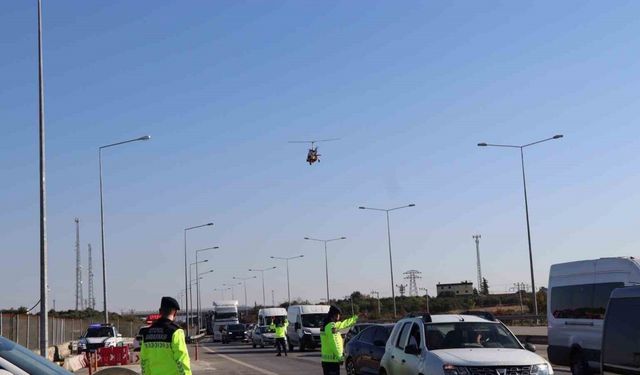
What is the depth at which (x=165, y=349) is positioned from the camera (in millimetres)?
9453

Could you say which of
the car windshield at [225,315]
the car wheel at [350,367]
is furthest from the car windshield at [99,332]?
the car windshield at [225,315]

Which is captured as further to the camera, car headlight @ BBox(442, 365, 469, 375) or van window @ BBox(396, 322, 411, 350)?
van window @ BBox(396, 322, 411, 350)

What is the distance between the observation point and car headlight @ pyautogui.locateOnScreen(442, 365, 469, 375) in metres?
12.4

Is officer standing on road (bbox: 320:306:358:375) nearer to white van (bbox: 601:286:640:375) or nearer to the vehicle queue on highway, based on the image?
the vehicle queue on highway

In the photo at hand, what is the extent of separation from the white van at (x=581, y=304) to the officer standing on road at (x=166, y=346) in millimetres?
10304

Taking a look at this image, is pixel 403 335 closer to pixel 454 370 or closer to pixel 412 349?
pixel 412 349

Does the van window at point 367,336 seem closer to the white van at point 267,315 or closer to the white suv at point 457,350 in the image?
the white suv at point 457,350

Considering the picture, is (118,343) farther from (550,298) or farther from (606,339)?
(606,339)

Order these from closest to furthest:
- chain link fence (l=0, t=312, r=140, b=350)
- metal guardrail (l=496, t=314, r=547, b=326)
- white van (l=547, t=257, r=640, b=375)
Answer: white van (l=547, t=257, r=640, b=375) → chain link fence (l=0, t=312, r=140, b=350) → metal guardrail (l=496, t=314, r=547, b=326)

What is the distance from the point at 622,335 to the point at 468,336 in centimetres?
497

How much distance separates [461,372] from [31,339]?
24.4 meters

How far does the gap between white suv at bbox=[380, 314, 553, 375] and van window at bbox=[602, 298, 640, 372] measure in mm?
3290

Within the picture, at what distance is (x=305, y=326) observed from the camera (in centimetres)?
4303

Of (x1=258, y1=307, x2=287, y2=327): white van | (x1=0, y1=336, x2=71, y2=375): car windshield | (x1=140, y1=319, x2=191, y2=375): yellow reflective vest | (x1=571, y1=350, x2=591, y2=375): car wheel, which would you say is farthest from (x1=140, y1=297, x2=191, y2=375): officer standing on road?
(x1=258, y1=307, x2=287, y2=327): white van
